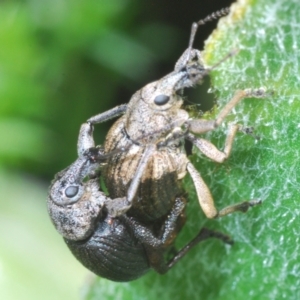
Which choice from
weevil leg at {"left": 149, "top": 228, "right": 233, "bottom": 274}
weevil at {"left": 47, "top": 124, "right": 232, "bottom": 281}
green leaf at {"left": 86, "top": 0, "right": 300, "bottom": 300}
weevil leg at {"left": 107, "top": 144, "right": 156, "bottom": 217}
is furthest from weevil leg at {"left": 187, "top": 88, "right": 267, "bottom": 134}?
weevil leg at {"left": 149, "top": 228, "right": 233, "bottom": 274}

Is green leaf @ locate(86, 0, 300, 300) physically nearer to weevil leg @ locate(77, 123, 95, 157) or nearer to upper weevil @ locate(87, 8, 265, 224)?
upper weevil @ locate(87, 8, 265, 224)

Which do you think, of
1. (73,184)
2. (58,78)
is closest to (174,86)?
(73,184)

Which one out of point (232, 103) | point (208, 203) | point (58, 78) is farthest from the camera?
point (58, 78)

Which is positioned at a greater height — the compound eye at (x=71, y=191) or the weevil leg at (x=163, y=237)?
the compound eye at (x=71, y=191)

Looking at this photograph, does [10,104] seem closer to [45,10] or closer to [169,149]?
[45,10]

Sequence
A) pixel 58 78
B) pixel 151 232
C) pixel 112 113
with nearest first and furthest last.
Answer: pixel 151 232, pixel 112 113, pixel 58 78

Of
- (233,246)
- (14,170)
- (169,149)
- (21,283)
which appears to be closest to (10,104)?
(14,170)

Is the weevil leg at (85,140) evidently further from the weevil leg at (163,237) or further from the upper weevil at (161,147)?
the weevil leg at (163,237)

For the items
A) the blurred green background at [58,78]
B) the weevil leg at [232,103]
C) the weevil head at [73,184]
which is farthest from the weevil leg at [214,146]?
the blurred green background at [58,78]

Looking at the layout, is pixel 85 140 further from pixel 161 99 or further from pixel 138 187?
pixel 161 99
